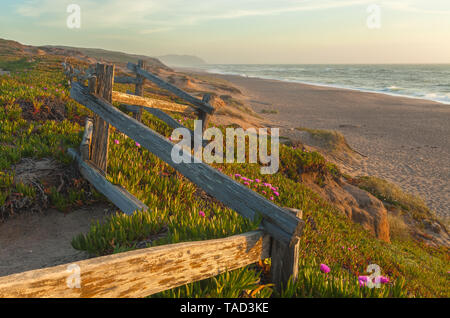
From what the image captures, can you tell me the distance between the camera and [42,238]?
4203mm

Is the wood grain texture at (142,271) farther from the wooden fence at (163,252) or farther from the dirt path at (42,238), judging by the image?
the dirt path at (42,238)

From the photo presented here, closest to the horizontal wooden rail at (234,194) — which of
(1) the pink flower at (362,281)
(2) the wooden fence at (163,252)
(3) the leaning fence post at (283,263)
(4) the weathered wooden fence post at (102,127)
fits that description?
(2) the wooden fence at (163,252)

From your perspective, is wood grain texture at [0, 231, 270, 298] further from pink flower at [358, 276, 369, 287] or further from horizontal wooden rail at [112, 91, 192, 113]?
horizontal wooden rail at [112, 91, 192, 113]

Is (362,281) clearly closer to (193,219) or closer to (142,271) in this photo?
(193,219)

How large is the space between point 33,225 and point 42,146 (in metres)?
1.98

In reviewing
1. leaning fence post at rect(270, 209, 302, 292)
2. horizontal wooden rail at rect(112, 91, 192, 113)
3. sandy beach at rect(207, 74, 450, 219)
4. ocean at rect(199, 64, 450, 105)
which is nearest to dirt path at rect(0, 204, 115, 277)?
horizontal wooden rail at rect(112, 91, 192, 113)

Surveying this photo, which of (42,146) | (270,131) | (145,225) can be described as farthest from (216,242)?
(270,131)

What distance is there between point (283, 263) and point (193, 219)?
111cm

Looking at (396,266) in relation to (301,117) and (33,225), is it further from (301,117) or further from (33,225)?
(301,117)

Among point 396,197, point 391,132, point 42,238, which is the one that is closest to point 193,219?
point 42,238

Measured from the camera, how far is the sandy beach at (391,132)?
48.1 feet

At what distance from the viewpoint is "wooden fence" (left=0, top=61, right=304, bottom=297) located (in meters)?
1.78

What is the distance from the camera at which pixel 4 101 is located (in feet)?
25.9
